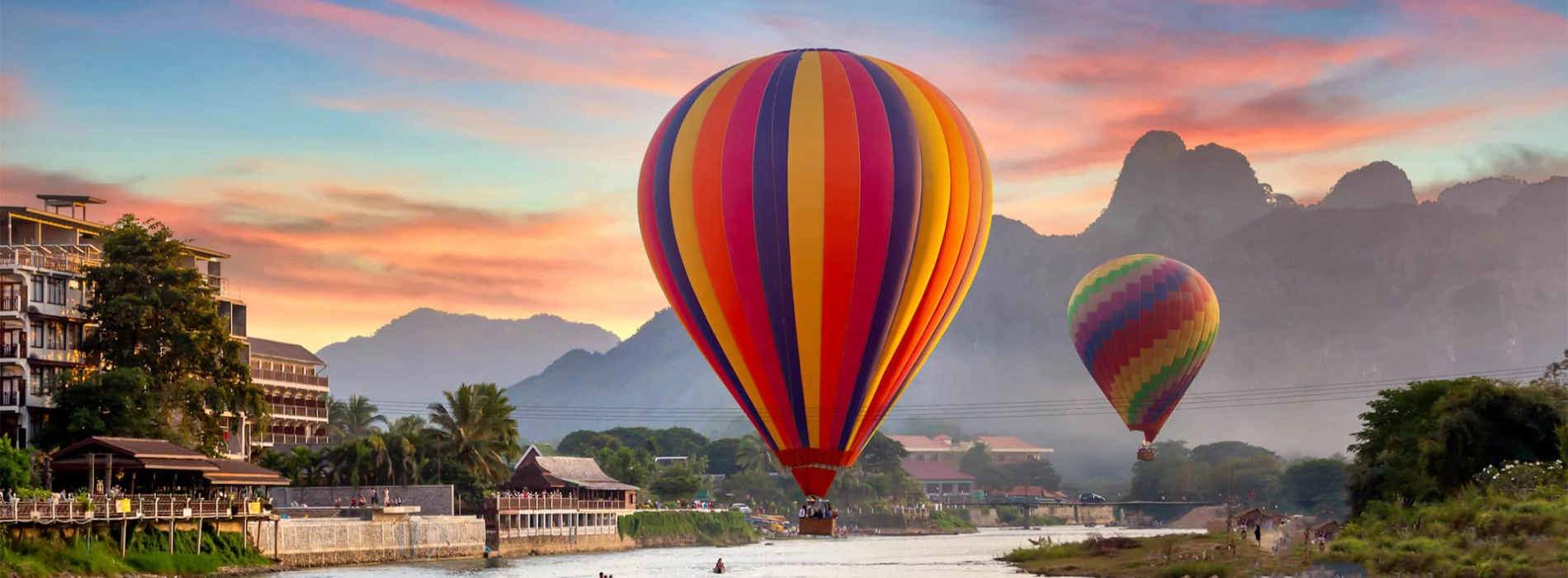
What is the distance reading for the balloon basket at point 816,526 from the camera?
177ft

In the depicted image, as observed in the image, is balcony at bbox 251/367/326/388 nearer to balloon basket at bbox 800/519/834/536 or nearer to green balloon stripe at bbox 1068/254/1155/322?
green balloon stripe at bbox 1068/254/1155/322

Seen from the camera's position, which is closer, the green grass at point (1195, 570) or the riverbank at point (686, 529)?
the green grass at point (1195, 570)

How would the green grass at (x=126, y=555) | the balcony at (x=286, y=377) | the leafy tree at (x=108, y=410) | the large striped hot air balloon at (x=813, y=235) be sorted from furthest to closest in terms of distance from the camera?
the balcony at (x=286, y=377) → the leafy tree at (x=108, y=410) → the green grass at (x=126, y=555) → the large striped hot air balloon at (x=813, y=235)

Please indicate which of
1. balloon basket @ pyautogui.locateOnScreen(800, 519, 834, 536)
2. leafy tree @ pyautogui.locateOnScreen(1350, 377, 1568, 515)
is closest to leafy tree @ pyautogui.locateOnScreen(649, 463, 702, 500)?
leafy tree @ pyautogui.locateOnScreen(1350, 377, 1568, 515)

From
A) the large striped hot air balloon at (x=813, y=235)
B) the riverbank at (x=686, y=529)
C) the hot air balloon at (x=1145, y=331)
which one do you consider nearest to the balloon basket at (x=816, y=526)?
the large striped hot air balloon at (x=813, y=235)

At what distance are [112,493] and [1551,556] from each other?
5533 centimetres

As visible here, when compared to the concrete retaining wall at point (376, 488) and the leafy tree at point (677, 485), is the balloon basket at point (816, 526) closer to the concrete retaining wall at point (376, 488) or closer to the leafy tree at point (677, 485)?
the concrete retaining wall at point (376, 488)

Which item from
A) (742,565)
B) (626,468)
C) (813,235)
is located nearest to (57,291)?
(742,565)

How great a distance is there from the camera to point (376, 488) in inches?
4385

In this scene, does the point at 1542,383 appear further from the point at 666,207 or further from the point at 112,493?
the point at 112,493

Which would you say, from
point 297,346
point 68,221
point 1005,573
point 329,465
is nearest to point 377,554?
point 329,465

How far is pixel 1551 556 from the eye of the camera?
48.8m

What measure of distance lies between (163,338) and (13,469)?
1913cm

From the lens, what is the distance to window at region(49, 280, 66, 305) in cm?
9244
